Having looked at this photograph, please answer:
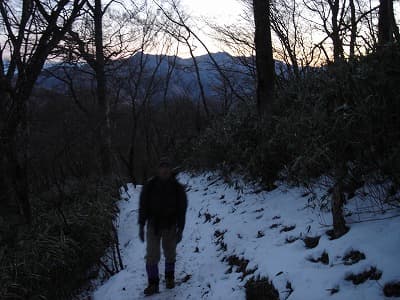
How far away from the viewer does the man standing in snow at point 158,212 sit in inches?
194

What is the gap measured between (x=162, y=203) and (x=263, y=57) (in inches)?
197

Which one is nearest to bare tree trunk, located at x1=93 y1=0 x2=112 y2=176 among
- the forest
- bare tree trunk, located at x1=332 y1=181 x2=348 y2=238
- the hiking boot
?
the forest

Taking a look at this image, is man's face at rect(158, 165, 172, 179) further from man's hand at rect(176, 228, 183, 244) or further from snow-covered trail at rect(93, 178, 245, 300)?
snow-covered trail at rect(93, 178, 245, 300)

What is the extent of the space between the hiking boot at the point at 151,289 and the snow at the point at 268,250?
104 millimetres

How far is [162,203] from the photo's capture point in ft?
16.1

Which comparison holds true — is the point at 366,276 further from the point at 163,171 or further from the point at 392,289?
the point at 163,171

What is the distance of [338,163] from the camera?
3.89m

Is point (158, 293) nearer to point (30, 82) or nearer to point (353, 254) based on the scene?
point (353, 254)

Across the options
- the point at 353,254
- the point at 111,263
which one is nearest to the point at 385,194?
the point at 353,254

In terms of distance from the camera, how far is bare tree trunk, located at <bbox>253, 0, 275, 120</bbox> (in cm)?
834

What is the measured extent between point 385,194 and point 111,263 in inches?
206

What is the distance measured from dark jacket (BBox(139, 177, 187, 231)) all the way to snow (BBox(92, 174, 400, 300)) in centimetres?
96

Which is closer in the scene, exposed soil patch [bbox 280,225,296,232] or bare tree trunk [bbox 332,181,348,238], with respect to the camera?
bare tree trunk [bbox 332,181,348,238]

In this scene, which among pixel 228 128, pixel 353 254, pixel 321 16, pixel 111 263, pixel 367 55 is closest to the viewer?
pixel 353 254
